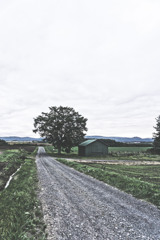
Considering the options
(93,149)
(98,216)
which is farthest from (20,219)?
(93,149)

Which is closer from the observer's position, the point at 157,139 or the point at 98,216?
the point at 98,216

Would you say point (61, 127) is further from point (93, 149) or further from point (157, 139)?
point (157, 139)

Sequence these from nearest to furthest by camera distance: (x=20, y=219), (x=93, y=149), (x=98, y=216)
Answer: (x=20, y=219)
(x=98, y=216)
(x=93, y=149)

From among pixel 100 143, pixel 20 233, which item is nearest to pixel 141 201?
pixel 20 233

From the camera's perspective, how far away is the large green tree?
61.3 metres

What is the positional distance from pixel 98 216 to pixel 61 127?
5428 centimetres

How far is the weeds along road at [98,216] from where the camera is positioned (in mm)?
6715

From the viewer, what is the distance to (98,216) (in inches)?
334

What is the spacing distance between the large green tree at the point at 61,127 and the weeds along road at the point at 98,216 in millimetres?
48762

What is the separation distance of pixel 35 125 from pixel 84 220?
5760cm

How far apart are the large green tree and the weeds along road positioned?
4876 centimetres

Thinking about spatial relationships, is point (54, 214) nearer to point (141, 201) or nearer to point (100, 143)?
point (141, 201)

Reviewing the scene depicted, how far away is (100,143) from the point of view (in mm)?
63219

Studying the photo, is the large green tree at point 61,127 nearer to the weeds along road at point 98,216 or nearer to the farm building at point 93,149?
the farm building at point 93,149
